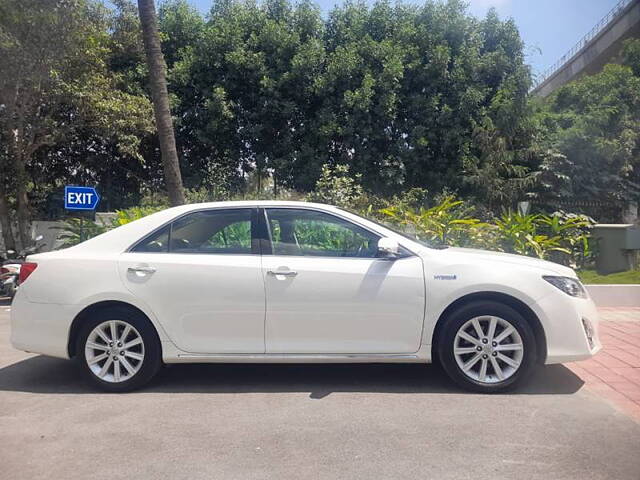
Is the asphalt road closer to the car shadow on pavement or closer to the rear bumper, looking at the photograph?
the car shadow on pavement

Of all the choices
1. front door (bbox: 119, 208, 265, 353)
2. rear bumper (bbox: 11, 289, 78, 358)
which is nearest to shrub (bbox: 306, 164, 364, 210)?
front door (bbox: 119, 208, 265, 353)

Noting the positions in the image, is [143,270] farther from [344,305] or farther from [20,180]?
[20,180]

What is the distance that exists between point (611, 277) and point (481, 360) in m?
8.32

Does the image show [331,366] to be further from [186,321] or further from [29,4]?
[29,4]

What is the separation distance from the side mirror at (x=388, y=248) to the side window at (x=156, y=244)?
188 cm

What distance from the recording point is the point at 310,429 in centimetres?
420

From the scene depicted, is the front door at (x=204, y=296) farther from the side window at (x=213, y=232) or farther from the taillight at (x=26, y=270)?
the taillight at (x=26, y=270)

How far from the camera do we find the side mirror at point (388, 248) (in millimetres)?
4887

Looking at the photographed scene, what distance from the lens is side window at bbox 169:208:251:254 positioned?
17.0 feet

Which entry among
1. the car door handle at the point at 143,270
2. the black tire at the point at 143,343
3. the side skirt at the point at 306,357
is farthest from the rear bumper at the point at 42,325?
the side skirt at the point at 306,357

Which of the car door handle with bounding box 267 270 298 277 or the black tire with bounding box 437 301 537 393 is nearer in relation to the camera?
the black tire with bounding box 437 301 537 393

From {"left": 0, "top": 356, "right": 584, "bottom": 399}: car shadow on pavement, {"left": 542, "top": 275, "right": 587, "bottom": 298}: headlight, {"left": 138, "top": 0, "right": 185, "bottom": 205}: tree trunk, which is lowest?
{"left": 0, "top": 356, "right": 584, "bottom": 399}: car shadow on pavement

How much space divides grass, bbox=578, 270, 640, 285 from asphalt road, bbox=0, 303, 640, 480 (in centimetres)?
668

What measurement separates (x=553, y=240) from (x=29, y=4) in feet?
38.0
